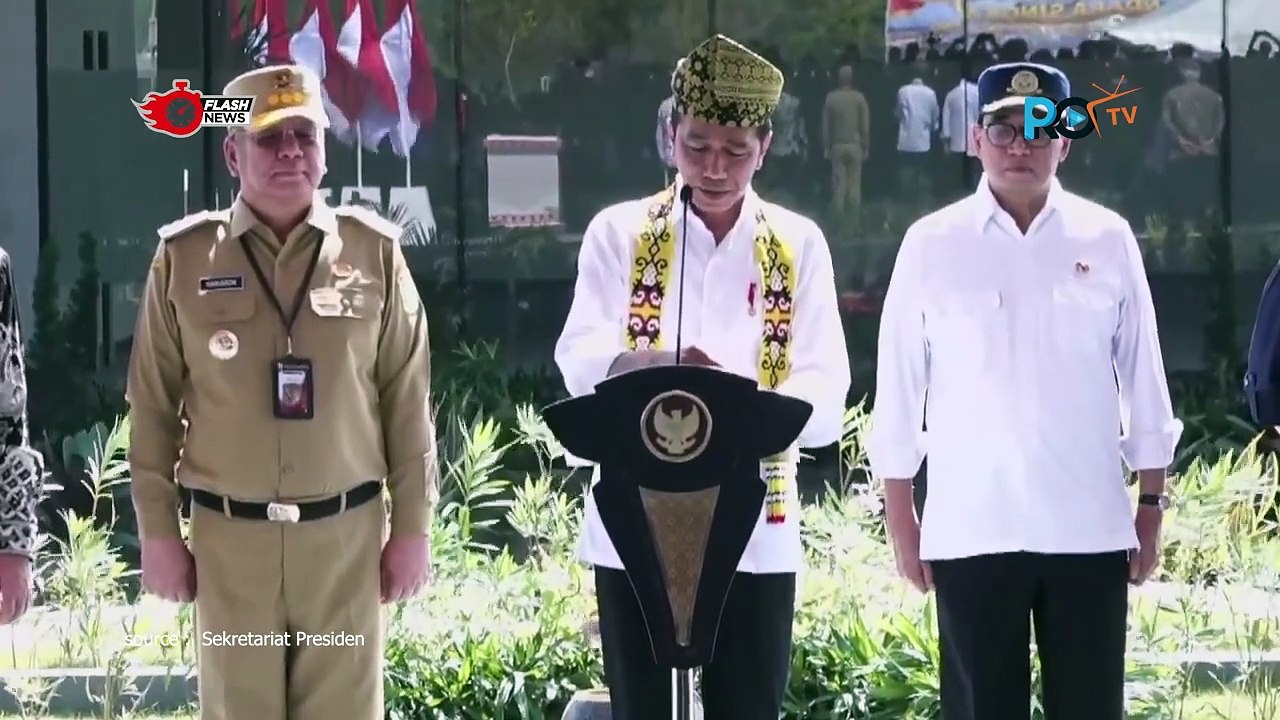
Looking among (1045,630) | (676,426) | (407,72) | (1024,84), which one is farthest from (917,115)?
(676,426)

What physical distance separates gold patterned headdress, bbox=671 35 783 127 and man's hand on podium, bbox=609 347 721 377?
435mm

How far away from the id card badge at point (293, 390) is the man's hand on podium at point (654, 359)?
582 millimetres

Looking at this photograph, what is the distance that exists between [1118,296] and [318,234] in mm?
1470

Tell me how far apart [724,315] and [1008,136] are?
2.02 ft

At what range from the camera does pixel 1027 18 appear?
6852mm

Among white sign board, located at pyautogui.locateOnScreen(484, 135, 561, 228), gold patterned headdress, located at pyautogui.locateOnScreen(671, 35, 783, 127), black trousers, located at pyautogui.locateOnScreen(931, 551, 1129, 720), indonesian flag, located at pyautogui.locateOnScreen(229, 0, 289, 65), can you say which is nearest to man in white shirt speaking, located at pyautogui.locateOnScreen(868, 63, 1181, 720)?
black trousers, located at pyautogui.locateOnScreen(931, 551, 1129, 720)

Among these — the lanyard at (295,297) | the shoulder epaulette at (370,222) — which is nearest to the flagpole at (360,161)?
the shoulder epaulette at (370,222)

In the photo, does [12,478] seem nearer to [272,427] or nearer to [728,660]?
[272,427]

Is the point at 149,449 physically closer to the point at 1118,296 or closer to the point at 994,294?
the point at 994,294

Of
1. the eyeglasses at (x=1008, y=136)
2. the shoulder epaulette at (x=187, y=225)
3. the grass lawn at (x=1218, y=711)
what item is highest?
the eyeglasses at (x=1008, y=136)

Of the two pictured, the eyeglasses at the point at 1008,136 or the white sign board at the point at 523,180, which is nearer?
the eyeglasses at the point at 1008,136

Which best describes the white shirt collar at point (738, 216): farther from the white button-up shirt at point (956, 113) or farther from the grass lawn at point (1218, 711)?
the white button-up shirt at point (956, 113)

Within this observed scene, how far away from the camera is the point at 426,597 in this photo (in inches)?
199

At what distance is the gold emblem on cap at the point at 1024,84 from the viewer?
3.42m
